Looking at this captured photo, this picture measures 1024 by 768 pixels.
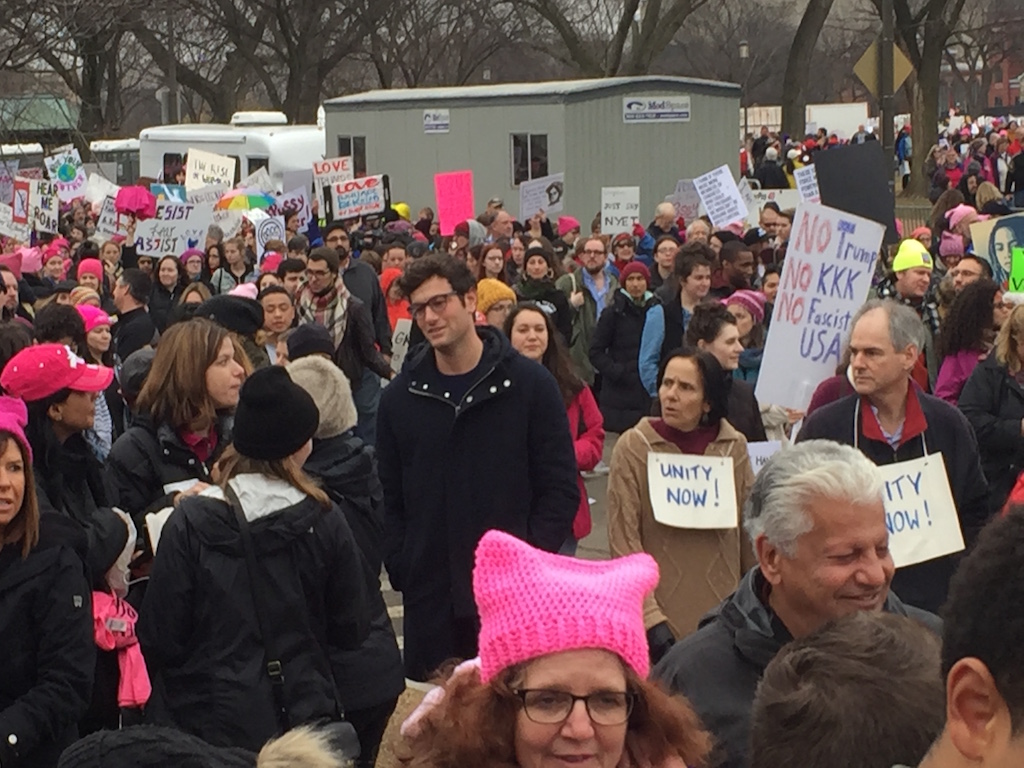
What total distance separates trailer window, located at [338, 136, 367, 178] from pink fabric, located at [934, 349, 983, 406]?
22.7 meters

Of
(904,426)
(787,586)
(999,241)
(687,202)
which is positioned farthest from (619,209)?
(787,586)

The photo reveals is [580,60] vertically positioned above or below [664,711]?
above

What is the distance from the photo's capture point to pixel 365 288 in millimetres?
11820

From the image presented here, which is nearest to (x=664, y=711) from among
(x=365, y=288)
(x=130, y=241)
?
(x=365, y=288)

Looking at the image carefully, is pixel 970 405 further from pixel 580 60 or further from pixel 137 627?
pixel 580 60

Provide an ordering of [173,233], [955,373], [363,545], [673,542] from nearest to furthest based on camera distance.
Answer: [363,545] < [673,542] < [955,373] < [173,233]

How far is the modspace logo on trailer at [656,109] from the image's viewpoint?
2705 cm

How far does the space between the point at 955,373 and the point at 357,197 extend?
13657 mm

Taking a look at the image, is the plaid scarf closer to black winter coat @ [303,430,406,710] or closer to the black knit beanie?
black winter coat @ [303,430,406,710]

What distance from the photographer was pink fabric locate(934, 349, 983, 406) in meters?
7.50

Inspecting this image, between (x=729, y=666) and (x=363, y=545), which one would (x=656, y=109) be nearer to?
(x=363, y=545)

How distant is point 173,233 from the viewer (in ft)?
52.3

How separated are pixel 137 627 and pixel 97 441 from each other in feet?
5.76

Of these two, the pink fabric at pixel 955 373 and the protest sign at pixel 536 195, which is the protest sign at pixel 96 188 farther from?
the pink fabric at pixel 955 373
